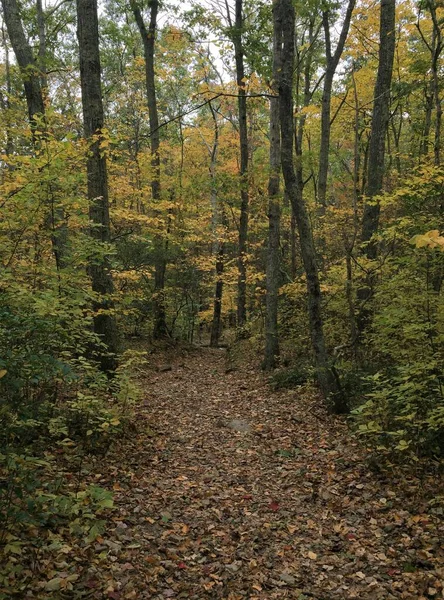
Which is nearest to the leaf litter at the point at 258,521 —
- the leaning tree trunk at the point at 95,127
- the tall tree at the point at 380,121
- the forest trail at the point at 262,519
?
the forest trail at the point at 262,519

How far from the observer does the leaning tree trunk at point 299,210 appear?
22.9ft

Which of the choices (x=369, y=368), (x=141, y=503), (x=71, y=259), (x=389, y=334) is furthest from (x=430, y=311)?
(x=71, y=259)

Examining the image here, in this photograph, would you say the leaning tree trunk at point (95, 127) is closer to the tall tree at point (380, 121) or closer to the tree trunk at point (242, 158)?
the tall tree at point (380, 121)

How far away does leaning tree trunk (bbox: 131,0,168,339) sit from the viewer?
13844mm

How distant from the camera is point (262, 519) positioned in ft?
15.0

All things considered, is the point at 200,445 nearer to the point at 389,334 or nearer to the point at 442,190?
the point at 389,334

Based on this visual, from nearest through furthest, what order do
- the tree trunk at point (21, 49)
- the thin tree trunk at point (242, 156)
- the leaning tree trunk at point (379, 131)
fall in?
the leaning tree trunk at point (379, 131) < the tree trunk at point (21, 49) < the thin tree trunk at point (242, 156)

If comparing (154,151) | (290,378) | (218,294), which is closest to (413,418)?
(290,378)

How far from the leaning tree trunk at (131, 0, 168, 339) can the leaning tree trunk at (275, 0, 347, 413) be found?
6.85 m

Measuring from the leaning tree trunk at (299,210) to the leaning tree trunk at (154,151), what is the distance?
22.5 ft

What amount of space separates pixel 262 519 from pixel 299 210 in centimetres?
492

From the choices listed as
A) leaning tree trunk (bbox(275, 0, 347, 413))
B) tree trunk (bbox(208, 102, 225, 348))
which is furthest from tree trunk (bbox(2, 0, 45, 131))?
tree trunk (bbox(208, 102, 225, 348))

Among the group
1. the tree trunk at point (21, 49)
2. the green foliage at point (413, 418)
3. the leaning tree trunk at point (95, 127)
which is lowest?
the green foliage at point (413, 418)

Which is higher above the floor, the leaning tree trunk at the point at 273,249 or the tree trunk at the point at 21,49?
the tree trunk at the point at 21,49
